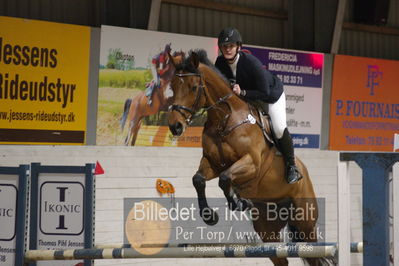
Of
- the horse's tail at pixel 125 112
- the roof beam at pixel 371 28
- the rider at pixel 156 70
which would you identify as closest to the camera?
the horse's tail at pixel 125 112

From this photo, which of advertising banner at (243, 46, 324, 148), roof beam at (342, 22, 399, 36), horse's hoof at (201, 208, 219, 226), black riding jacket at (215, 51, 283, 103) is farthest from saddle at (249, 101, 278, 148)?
roof beam at (342, 22, 399, 36)

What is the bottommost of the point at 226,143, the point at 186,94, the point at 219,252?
the point at 219,252

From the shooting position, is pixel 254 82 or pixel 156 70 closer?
pixel 254 82

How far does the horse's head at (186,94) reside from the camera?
347 centimetres

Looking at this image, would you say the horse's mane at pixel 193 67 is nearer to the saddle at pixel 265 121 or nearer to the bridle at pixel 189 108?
the bridle at pixel 189 108

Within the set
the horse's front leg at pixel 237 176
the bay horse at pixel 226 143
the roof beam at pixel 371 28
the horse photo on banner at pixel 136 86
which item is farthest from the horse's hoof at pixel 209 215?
the roof beam at pixel 371 28

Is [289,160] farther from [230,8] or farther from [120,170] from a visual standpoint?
[230,8]

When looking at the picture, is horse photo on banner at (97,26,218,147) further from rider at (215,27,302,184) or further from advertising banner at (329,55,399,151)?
rider at (215,27,302,184)

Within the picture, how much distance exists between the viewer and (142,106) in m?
6.49

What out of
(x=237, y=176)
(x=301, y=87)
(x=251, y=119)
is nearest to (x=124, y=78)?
(x=301, y=87)

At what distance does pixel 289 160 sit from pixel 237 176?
1.88 ft

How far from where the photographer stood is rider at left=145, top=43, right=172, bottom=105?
21.3ft

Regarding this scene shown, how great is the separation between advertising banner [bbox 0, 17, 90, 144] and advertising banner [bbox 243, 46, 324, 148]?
7.78 feet

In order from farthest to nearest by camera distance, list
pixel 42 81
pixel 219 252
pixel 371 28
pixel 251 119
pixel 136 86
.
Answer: pixel 371 28, pixel 136 86, pixel 42 81, pixel 251 119, pixel 219 252
